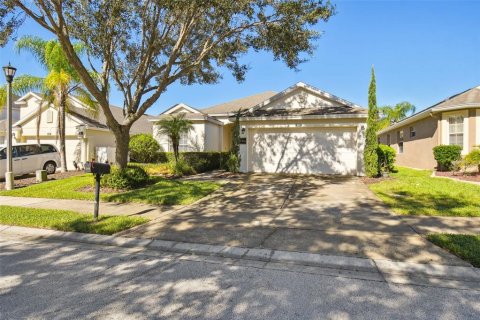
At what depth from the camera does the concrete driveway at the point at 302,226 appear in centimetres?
470

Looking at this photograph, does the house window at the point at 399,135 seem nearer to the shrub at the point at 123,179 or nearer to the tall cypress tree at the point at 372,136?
the tall cypress tree at the point at 372,136

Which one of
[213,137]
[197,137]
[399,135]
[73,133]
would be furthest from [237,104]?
[399,135]

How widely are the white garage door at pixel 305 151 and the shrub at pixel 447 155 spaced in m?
3.82

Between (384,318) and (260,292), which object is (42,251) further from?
(384,318)

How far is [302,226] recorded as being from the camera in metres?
6.05

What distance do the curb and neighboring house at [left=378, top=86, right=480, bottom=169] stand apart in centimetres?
1243

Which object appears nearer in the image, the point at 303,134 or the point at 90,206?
the point at 90,206

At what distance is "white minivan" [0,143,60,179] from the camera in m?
14.1

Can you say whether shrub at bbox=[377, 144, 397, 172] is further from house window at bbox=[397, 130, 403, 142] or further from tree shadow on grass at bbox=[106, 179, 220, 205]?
tree shadow on grass at bbox=[106, 179, 220, 205]

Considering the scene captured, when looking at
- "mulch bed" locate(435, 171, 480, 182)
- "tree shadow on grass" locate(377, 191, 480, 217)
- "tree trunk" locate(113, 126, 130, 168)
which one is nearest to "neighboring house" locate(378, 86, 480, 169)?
"mulch bed" locate(435, 171, 480, 182)

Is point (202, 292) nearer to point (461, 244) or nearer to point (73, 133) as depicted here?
point (461, 244)

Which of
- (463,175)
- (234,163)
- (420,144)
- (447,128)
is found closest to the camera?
(463,175)

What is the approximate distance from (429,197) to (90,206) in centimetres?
943

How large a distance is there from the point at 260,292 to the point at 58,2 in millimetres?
8517
